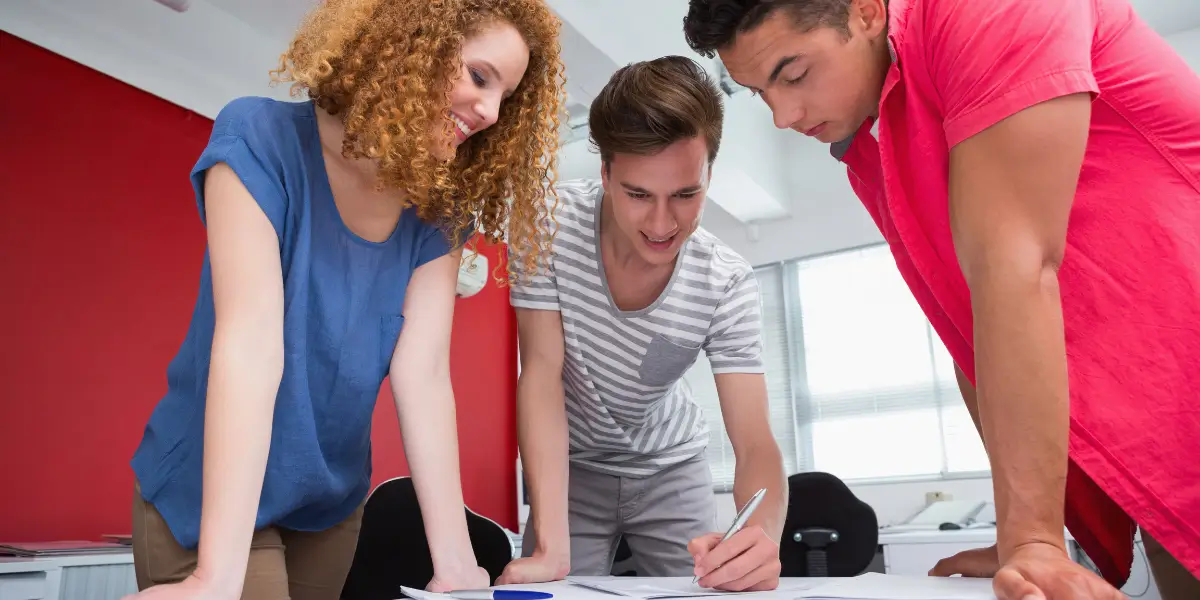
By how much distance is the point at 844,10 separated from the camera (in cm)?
107

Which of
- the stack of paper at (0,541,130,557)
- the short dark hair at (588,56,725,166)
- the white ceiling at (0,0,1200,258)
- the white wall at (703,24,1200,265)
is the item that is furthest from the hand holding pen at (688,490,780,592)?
the white wall at (703,24,1200,265)

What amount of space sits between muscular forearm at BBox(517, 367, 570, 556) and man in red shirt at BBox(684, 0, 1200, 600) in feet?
2.65

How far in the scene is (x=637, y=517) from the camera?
69.9 inches

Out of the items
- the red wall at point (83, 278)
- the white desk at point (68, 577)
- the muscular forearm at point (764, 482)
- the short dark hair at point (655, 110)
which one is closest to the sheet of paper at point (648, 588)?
the muscular forearm at point (764, 482)

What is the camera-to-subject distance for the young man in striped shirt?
1.50 m

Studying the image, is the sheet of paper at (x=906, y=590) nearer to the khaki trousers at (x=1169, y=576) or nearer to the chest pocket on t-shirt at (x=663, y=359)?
the khaki trousers at (x=1169, y=576)

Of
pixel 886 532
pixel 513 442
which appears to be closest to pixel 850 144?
pixel 886 532

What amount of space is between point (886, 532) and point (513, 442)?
2.14m

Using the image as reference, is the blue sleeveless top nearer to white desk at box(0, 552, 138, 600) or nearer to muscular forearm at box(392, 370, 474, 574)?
muscular forearm at box(392, 370, 474, 574)

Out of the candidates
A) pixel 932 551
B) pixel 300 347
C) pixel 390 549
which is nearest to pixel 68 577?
pixel 390 549

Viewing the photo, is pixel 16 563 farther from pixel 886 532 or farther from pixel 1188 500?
pixel 886 532

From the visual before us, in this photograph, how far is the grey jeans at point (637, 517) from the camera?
1.77 meters

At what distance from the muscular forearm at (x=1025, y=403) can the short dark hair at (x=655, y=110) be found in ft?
2.50

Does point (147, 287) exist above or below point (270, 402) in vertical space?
above
